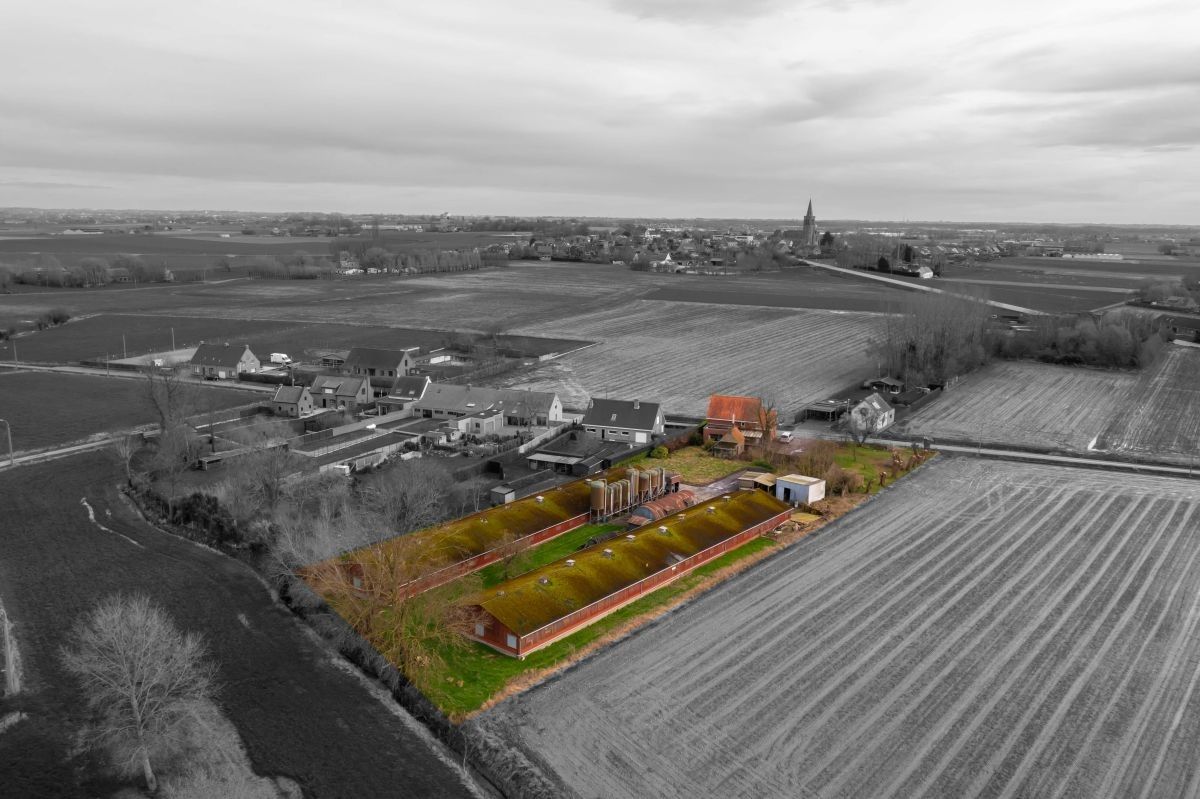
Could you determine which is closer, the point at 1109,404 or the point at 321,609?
the point at 321,609

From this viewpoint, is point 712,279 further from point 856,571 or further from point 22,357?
point 856,571

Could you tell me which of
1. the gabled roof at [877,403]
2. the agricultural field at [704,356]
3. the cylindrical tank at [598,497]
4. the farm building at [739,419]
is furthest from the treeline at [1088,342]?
the cylindrical tank at [598,497]

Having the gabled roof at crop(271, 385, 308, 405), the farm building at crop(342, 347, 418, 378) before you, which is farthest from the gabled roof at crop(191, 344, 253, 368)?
the gabled roof at crop(271, 385, 308, 405)

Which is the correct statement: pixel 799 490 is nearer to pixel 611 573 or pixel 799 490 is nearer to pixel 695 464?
pixel 695 464

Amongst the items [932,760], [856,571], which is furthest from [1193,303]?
[932,760]

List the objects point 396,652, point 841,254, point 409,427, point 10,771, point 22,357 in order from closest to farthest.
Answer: point 10,771 < point 396,652 < point 409,427 < point 22,357 < point 841,254

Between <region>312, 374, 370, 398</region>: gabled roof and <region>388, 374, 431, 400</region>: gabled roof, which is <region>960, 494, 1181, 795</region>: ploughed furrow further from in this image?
<region>312, 374, 370, 398</region>: gabled roof
